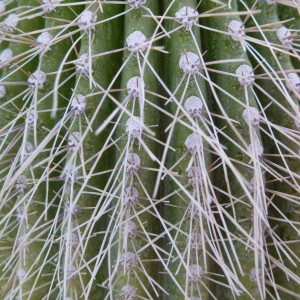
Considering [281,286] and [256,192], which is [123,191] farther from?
[281,286]

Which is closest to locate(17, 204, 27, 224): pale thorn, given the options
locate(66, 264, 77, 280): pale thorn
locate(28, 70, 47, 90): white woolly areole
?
locate(66, 264, 77, 280): pale thorn

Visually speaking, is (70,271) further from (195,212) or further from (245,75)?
(245,75)

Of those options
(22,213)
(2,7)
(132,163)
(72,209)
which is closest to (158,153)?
(132,163)

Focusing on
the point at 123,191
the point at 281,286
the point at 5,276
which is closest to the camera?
the point at 123,191

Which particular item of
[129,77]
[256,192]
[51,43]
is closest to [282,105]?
[256,192]

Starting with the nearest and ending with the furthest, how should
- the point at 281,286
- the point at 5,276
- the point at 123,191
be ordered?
the point at 123,191, the point at 281,286, the point at 5,276
